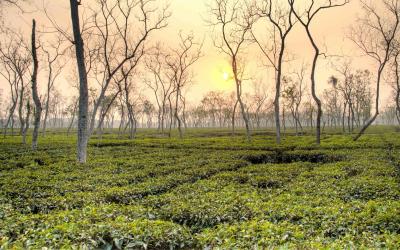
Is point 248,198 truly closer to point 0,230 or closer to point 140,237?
point 140,237

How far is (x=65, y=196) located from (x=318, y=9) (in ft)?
99.1

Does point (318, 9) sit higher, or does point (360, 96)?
point (318, 9)

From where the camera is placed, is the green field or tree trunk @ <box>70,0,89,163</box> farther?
tree trunk @ <box>70,0,89,163</box>

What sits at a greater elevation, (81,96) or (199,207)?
(81,96)

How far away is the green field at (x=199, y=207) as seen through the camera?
7.62 m

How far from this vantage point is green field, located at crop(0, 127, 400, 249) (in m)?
Result: 7.62

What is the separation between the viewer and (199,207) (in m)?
11.0

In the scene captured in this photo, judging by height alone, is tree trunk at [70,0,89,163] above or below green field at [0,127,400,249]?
above

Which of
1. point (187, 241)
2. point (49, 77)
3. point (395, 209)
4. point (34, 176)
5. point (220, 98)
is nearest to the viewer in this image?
point (187, 241)

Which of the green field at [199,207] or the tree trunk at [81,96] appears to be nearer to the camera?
the green field at [199,207]

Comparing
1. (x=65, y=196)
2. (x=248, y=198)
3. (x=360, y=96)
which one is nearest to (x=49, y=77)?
(x=65, y=196)

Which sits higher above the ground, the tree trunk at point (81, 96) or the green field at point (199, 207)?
the tree trunk at point (81, 96)

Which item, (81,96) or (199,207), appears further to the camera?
(81,96)

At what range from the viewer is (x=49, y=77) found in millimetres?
52344
